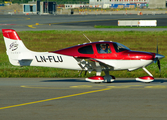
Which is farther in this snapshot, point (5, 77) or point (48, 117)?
point (5, 77)

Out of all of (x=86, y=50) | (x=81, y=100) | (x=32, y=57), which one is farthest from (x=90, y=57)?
(x=81, y=100)

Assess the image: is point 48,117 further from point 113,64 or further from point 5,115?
point 113,64

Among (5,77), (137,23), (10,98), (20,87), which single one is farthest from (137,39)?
(10,98)

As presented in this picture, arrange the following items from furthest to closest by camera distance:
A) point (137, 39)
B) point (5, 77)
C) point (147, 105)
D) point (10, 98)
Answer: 1. point (137, 39)
2. point (5, 77)
3. point (10, 98)
4. point (147, 105)

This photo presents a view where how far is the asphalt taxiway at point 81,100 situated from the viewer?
10008 mm

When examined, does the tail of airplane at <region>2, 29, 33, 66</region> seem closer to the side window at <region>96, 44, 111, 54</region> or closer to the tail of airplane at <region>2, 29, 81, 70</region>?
the tail of airplane at <region>2, 29, 81, 70</region>

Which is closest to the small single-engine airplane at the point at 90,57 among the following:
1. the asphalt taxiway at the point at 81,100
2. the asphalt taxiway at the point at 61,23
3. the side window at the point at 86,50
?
the side window at the point at 86,50

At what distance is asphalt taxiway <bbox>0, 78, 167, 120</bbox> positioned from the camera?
10008mm

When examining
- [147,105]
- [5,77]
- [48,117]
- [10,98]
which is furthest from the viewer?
[5,77]

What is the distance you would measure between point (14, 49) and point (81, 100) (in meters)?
5.42

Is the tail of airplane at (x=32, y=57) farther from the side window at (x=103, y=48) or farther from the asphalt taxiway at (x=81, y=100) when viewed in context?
the side window at (x=103, y=48)

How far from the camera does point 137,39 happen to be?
123 ft

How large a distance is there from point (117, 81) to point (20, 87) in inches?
211

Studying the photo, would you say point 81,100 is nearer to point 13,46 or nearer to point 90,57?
point 90,57
